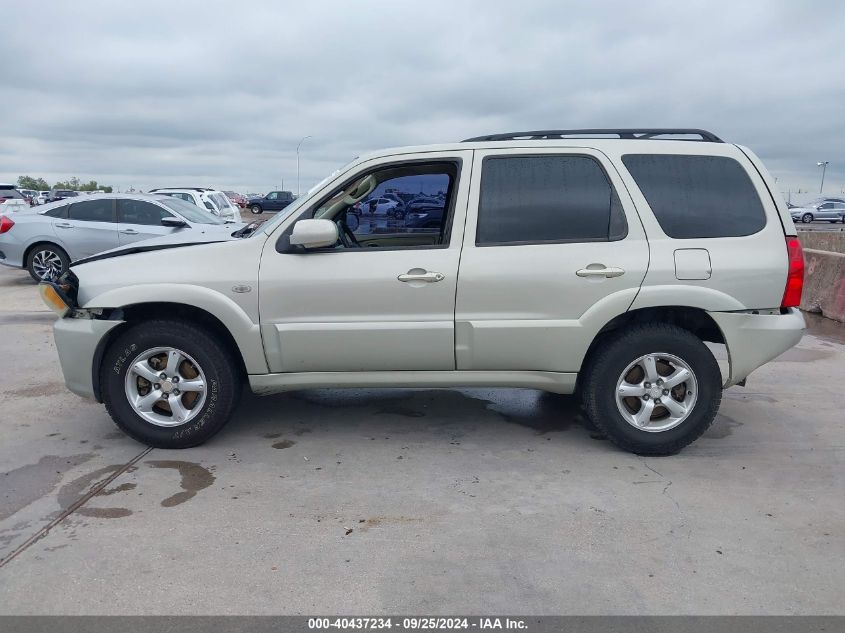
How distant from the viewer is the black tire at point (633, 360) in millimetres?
4508

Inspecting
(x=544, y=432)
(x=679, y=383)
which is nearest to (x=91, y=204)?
(x=544, y=432)

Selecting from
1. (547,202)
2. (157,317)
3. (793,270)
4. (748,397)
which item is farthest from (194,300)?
(748,397)

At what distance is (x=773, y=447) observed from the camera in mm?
4867

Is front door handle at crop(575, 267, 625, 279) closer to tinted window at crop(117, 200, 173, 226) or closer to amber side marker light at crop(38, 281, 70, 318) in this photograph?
amber side marker light at crop(38, 281, 70, 318)

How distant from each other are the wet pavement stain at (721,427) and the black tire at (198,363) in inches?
128

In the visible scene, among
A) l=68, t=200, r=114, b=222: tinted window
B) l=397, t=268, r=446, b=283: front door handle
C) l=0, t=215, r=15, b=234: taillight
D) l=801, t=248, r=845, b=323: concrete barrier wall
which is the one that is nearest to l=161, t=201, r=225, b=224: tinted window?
l=68, t=200, r=114, b=222: tinted window

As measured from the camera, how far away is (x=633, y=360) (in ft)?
14.9

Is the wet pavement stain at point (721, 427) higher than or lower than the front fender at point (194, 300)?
lower

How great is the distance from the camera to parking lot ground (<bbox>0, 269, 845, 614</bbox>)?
309 cm

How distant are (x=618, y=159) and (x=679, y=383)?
4.75ft

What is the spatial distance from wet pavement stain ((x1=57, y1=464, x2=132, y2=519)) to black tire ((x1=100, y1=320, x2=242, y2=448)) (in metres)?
0.31

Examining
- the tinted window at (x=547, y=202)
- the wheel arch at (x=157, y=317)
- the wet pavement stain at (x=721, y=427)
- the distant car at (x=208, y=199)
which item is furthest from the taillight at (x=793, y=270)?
the distant car at (x=208, y=199)

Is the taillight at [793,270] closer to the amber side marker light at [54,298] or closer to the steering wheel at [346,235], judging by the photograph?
the steering wheel at [346,235]
